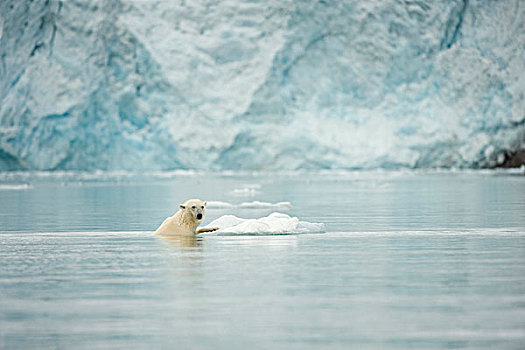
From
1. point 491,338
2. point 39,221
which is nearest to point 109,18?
point 39,221

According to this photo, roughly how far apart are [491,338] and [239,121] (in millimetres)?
21255

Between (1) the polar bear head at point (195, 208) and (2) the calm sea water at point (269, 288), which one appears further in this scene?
(1) the polar bear head at point (195, 208)

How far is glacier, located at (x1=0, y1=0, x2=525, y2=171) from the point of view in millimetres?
23500

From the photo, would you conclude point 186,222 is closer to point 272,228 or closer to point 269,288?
point 272,228

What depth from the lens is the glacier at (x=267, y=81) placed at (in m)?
23.5

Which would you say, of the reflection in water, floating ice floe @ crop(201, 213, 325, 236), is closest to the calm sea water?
the reflection in water

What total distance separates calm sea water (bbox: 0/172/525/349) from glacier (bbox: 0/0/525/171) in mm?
16059

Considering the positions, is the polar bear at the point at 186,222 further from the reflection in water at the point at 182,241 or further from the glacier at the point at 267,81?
the glacier at the point at 267,81

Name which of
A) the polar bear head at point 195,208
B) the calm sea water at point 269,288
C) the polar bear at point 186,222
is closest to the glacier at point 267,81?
Answer: the calm sea water at point 269,288

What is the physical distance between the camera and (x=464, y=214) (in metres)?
9.20

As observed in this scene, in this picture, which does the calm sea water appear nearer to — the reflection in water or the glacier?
the reflection in water

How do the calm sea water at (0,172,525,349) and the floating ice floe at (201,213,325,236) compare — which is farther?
the floating ice floe at (201,213,325,236)

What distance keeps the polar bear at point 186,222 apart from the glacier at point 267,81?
1689 cm

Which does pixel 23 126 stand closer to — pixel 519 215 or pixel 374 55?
pixel 374 55
